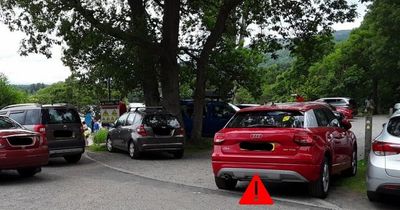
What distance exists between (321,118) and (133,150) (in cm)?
773

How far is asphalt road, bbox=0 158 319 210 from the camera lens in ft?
27.9

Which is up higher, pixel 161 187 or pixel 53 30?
pixel 53 30

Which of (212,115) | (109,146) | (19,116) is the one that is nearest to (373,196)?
(19,116)

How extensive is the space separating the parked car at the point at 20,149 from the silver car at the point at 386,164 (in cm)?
699

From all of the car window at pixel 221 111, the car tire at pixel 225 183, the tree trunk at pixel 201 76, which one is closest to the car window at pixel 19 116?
the car tire at pixel 225 183

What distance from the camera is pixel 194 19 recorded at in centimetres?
2364

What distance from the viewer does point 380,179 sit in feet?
25.6

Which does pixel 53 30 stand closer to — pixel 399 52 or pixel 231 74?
pixel 231 74

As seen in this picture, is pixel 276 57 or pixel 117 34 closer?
pixel 117 34

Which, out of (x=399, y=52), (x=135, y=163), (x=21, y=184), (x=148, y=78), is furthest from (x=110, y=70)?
(x=399, y=52)

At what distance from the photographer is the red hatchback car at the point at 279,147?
8.62m

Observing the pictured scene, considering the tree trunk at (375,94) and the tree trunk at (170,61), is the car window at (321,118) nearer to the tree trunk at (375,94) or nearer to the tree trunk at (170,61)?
the tree trunk at (170,61)

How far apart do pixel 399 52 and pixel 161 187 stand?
37.4 metres

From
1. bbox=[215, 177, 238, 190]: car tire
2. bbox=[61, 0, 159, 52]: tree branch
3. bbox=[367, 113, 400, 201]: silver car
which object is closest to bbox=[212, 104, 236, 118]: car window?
bbox=[61, 0, 159, 52]: tree branch
